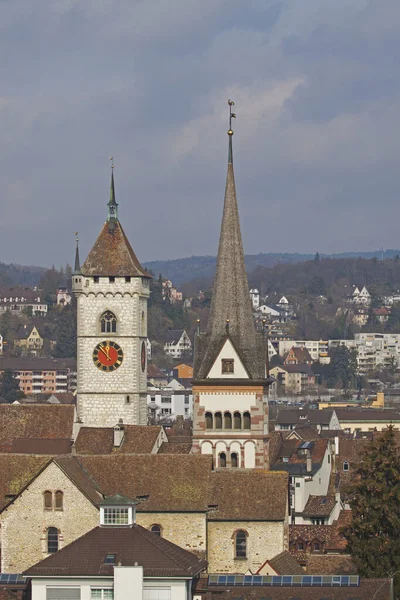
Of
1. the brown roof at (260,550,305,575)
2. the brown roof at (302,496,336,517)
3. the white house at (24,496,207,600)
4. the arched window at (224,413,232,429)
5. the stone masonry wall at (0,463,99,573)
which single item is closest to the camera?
the white house at (24,496,207,600)

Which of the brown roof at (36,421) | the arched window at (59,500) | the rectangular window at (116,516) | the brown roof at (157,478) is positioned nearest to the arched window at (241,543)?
the brown roof at (157,478)

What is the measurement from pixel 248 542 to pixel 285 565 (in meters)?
2.60

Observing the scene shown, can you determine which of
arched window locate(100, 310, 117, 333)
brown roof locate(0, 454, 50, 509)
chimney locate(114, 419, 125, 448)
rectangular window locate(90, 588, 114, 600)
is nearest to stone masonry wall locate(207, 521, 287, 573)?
brown roof locate(0, 454, 50, 509)

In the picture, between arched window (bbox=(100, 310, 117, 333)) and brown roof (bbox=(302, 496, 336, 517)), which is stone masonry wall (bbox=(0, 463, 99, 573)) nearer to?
brown roof (bbox=(302, 496, 336, 517))

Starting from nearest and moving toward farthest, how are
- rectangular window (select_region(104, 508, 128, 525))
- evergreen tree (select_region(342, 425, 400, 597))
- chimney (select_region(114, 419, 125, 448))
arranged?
rectangular window (select_region(104, 508, 128, 525)) < evergreen tree (select_region(342, 425, 400, 597)) < chimney (select_region(114, 419, 125, 448))

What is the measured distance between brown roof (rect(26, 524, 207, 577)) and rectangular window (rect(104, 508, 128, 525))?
1013 mm

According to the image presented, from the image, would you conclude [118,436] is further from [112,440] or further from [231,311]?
[231,311]

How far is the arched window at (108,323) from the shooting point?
104062mm

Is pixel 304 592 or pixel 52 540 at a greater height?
pixel 52 540

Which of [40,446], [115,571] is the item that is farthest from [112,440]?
[115,571]

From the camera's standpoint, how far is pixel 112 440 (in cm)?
9144

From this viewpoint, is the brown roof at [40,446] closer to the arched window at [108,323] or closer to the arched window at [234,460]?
the arched window at [234,460]

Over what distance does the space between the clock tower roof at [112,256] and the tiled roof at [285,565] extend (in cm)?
2808

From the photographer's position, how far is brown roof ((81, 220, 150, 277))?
104188 millimetres
